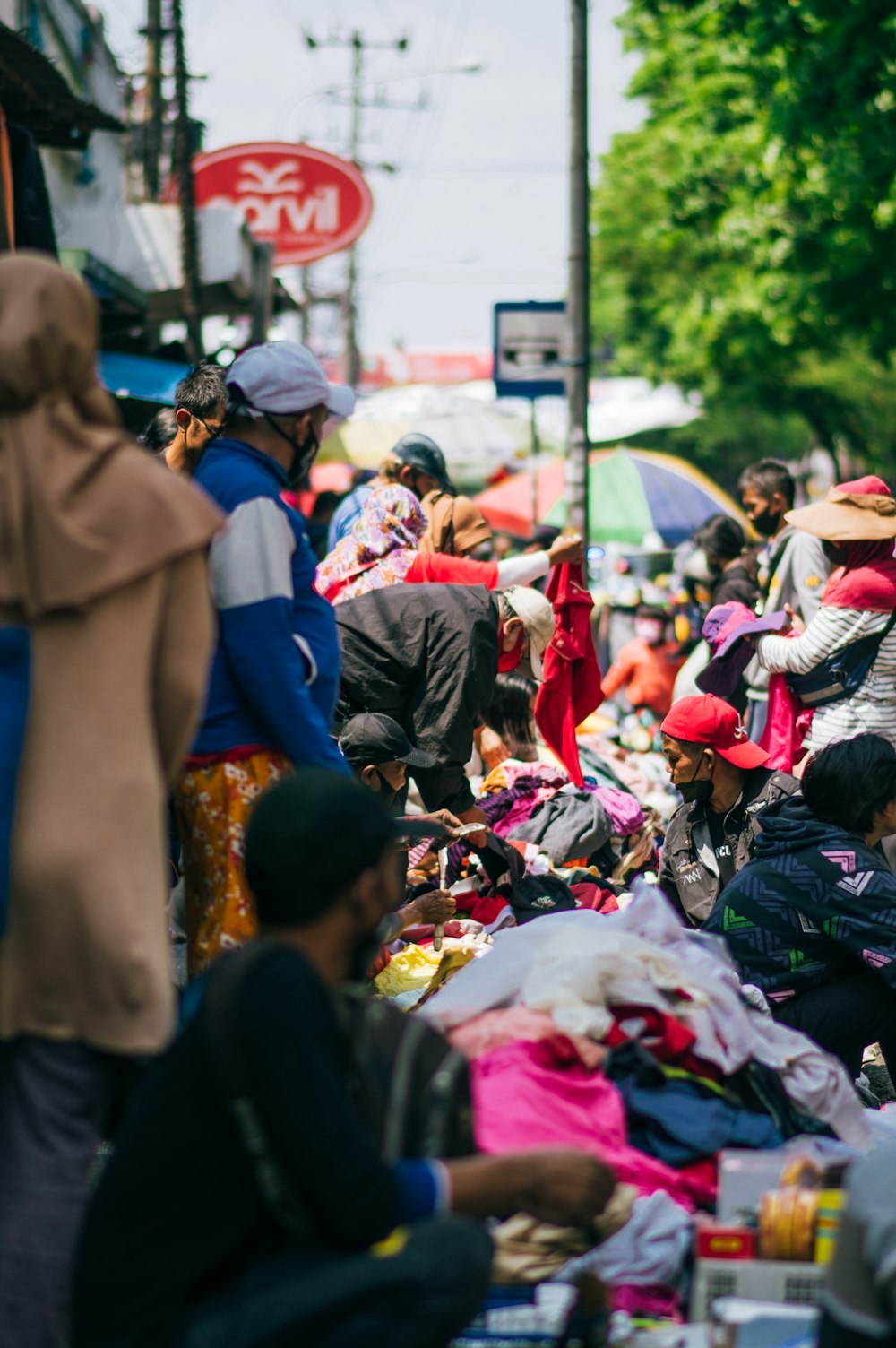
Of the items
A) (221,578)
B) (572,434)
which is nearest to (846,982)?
(221,578)

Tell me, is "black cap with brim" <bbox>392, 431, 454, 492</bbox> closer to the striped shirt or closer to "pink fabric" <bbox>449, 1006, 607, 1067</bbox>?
the striped shirt

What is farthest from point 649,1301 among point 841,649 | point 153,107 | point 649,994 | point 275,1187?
point 153,107

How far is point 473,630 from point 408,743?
46cm

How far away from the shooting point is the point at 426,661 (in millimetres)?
5582

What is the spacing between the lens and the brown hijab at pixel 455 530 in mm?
6578

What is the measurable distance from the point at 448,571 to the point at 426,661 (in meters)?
0.51

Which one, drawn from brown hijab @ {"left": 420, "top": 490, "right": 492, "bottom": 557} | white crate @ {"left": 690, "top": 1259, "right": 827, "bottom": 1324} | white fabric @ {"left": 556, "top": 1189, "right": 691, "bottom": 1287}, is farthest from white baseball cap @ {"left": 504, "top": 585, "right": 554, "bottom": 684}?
white crate @ {"left": 690, "top": 1259, "right": 827, "bottom": 1324}

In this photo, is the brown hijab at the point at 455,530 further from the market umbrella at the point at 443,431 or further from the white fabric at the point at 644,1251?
the market umbrella at the point at 443,431

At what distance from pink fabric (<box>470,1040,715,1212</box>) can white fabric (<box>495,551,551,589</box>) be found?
2.69 meters

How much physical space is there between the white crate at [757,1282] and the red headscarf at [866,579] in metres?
3.72

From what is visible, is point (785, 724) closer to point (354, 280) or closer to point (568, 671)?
point (568, 671)

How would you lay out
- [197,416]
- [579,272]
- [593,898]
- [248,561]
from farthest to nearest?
1. [579,272]
2. [593,898]
3. [197,416]
4. [248,561]

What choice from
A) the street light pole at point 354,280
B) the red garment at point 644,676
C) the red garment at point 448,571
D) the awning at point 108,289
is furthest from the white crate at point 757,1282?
the street light pole at point 354,280

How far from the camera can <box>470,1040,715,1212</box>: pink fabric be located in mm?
3301
